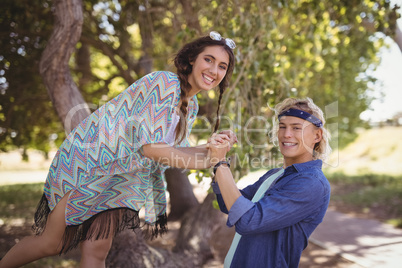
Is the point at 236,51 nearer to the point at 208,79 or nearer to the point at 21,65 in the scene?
the point at 208,79

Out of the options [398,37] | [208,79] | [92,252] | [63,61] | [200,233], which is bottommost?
[200,233]

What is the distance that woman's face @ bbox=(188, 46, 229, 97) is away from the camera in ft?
7.28

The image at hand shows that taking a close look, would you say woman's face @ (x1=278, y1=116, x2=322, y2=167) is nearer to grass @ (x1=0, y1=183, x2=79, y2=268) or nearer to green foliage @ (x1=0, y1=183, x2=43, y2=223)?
grass @ (x1=0, y1=183, x2=79, y2=268)

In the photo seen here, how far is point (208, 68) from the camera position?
2.22 metres

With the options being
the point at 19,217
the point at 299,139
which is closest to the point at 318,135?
the point at 299,139

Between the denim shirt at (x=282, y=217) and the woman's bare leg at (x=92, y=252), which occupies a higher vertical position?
the denim shirt at (x=282, y=217)

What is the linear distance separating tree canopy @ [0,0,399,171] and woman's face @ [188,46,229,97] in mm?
550

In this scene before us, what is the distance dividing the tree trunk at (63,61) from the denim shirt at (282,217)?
216 cm

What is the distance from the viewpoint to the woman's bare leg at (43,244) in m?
2.15

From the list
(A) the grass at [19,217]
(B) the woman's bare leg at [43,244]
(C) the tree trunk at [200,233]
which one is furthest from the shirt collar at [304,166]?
(A) the grass at [19,217]

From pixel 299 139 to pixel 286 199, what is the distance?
426 millimetres

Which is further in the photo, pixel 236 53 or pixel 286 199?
pixel 236 53

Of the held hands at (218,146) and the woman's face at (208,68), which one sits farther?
the woman's face at (208,68)

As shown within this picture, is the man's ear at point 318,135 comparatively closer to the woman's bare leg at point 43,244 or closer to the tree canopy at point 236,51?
the tree canopy at point 236,51
